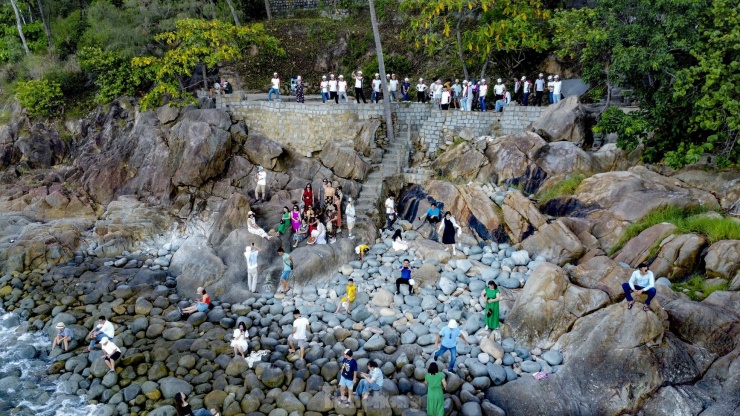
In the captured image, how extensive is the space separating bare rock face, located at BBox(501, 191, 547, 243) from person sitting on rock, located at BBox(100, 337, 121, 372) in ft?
44.4

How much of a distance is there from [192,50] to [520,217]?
56.3 ft

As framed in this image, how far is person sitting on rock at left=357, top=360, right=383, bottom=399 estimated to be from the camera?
1262cm

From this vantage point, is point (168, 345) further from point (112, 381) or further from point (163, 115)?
point (163, 115)

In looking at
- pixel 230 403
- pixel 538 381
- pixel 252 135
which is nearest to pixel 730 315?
pixel 538 381

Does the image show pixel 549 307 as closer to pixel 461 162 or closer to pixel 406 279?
pixel 406 279

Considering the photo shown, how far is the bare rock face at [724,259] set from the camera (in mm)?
14094

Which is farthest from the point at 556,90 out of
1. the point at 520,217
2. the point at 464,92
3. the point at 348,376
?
the point at 348,376

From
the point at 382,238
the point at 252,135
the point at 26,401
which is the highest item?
the point at 252,135

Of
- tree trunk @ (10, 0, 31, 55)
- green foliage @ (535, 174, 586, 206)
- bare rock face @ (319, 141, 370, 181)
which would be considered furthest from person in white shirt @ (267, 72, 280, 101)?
tree trunk @ (10, 0, 31, 55)

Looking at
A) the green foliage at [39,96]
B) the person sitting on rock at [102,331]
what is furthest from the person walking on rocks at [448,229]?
the green foliage at [39,96]

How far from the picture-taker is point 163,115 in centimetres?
2584

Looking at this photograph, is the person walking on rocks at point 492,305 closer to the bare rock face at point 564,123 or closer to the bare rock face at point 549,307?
the bare rock face at point 549,307

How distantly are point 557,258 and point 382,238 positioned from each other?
663 centimetres

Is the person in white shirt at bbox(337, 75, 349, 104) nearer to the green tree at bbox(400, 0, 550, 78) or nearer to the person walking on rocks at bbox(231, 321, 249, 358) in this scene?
the green tree at bbox(400, 0, 550, 78)
